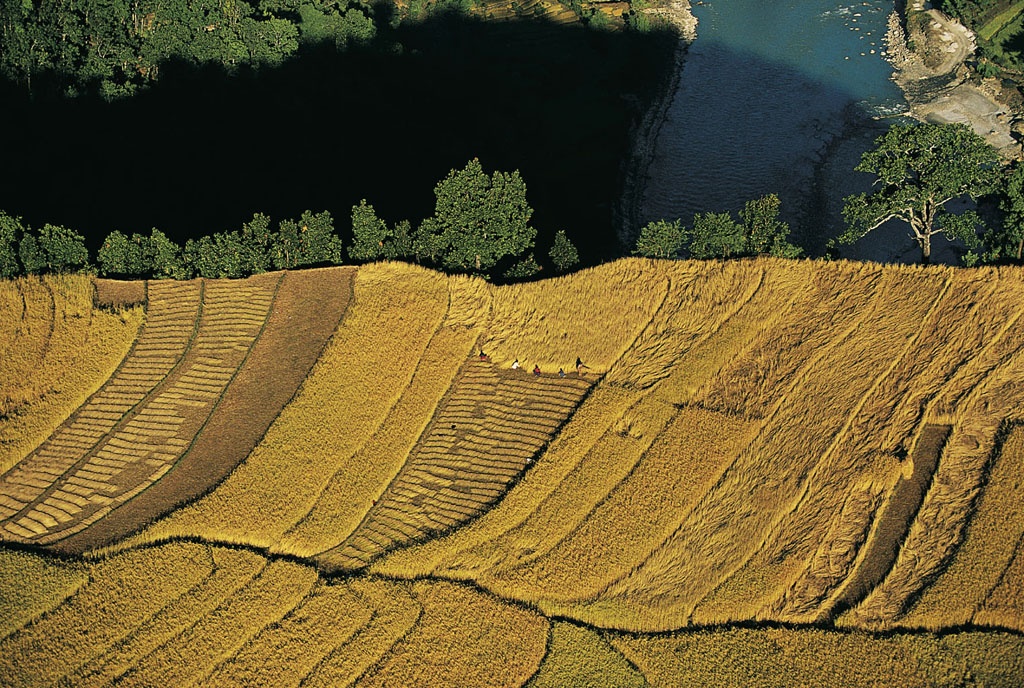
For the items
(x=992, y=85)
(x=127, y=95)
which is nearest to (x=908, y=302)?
(x=992, y=85)

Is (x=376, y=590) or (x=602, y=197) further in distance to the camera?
(x=602, y=197)

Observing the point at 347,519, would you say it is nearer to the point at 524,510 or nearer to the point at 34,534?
the point at 524,510

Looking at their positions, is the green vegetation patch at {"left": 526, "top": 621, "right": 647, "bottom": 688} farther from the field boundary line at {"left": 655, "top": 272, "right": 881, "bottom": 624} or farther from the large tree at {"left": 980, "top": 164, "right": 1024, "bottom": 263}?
the large tree at {"left": 980, "top": 164, "right": 1024, "bottom": 263}

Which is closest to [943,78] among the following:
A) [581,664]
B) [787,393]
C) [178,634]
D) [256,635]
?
[787,393]

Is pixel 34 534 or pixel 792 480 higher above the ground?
pixel 792 480

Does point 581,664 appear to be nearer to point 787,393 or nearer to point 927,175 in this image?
point 787,393

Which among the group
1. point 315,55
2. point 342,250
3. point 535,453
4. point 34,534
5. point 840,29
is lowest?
point 34,534

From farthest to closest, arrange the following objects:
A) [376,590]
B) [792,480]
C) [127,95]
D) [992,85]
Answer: [992,85] → [127,95] → [792,480] → [376,590]

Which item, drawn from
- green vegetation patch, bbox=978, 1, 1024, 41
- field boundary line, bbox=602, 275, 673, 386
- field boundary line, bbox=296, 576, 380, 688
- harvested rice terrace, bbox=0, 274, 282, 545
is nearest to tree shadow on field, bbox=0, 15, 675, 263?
harvested rice terrace, bbox=0, 274, 282, 545
